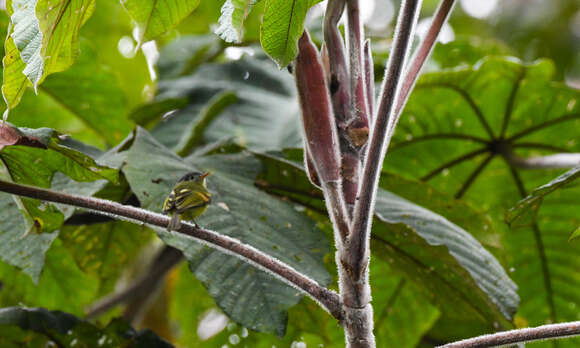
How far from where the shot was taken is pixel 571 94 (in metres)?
1.39

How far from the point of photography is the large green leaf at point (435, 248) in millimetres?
881

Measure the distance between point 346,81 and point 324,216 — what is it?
400 millimetres

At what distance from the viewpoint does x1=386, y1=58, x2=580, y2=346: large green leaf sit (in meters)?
1.36

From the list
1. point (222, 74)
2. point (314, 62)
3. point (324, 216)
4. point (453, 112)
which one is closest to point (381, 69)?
point (453, 112)

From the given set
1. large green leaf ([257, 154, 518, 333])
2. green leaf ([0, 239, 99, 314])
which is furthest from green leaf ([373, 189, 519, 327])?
green leaf ([0, 239, 99, 314])

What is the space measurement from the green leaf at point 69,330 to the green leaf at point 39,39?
1.40 ft

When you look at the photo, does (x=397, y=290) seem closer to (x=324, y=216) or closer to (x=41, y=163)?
(x=324, y=216)

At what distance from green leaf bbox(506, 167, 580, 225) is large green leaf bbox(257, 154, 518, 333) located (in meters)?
0.10

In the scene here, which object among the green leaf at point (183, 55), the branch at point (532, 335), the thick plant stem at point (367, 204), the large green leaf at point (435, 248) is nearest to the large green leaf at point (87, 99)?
the green leaf at point (183, 55)

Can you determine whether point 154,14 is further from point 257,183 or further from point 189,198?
point 257,183

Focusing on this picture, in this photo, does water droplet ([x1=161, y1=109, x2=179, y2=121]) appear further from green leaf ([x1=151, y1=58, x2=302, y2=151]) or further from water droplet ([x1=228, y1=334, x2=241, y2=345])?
water droplet ([x1=228, y1=334, x2=241, y2=345])

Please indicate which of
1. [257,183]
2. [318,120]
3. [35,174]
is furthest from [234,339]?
[318,120]

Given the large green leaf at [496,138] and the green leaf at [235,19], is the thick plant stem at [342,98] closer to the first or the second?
the green leaf at [235,19]

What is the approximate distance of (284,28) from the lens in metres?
0.60
